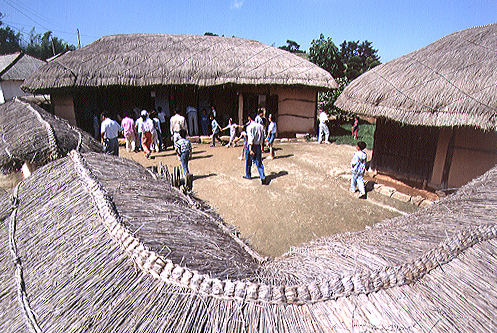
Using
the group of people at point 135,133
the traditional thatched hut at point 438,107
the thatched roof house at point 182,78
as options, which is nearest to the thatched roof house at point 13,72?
the thatched roof house at point 182,78

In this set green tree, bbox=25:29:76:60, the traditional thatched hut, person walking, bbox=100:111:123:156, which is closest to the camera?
the traditional thatched hut

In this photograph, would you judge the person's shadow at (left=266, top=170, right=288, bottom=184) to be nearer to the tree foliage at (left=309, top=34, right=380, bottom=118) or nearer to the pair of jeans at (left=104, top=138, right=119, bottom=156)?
the pair of jeans at (left=104, top=138, right=119, bottom=156)

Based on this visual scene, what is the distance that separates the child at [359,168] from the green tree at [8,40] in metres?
50.3

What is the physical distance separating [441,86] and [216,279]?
22.5ft

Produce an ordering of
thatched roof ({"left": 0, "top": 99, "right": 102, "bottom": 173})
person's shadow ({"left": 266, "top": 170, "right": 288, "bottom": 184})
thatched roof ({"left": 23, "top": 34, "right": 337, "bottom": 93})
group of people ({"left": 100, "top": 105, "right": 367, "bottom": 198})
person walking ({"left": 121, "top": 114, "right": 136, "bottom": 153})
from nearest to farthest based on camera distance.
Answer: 1. thatched roof ({"left": 0, "top": 99, "right": 102, "bottom": 173})
2. group of people ({"left": 100, "top": 105, "right": 367, "bottom": 198})
3. person's shadow ({"left": 266, "top": 170, "right": 288, "bottom": 184})
4. person walking ({"left": 121, "top": 114, "right": 136, "bottom": 153})
5. thatched roof ({"left": 23, "top": 34, "right": 337, "bottom": 93})

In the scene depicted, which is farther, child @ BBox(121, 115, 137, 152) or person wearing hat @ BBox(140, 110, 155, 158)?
child @ BBox(121, 115, 137, 152)

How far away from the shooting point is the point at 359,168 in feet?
22.2

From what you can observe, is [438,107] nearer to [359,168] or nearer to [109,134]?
[359,168]

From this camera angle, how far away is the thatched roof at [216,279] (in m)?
1.28

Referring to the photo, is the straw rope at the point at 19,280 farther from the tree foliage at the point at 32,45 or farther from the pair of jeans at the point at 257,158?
the tree foliage at the point at 32,45

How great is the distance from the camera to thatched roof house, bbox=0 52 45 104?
22.2 meters

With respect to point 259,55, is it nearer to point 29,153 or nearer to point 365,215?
point 365,215

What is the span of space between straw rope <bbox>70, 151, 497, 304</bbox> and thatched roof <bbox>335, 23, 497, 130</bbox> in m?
5.27

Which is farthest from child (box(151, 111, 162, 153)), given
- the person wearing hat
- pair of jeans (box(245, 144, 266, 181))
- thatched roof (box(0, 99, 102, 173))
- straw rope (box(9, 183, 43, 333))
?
straw rope (box(9, 183, 43, 333))
